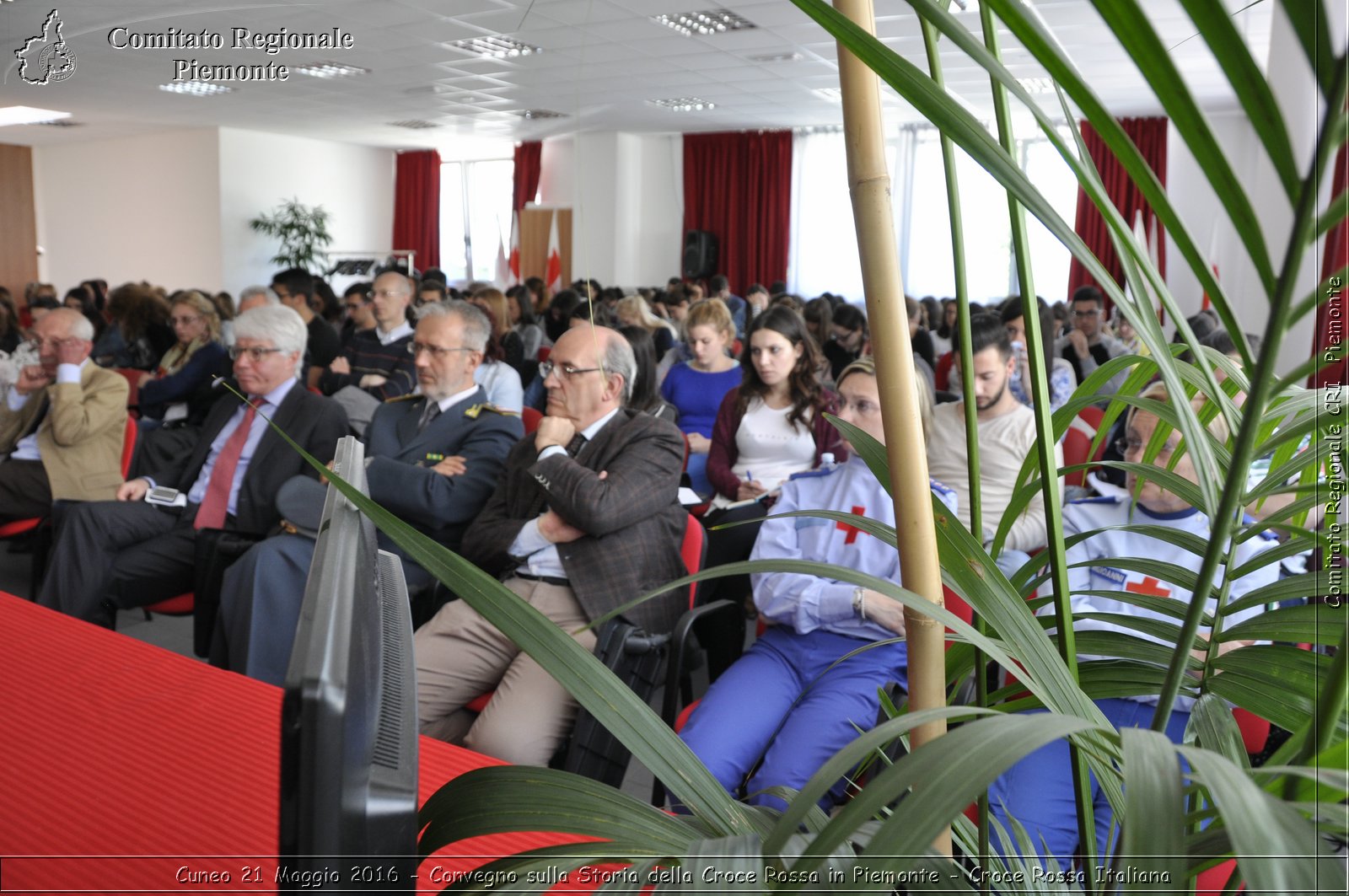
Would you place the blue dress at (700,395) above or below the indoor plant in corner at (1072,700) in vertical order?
below

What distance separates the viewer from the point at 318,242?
14930 mm

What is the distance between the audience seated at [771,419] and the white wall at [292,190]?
12256mm

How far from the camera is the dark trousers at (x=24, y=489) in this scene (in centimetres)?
364

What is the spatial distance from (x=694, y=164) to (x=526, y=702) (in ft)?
42.4

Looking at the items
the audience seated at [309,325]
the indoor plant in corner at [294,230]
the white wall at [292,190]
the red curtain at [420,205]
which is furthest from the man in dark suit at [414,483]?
the red curtain at [420,205]

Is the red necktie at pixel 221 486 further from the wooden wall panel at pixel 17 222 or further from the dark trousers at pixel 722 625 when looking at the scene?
the wooden wall panel at pixel 17 222

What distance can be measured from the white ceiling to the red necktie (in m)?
1.84

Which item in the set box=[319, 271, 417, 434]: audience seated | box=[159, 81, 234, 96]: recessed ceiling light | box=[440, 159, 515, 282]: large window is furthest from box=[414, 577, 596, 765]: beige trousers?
box=[440, 159, 515, 282]: large window

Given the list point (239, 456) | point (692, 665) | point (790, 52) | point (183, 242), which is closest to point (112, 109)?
point (183, 242)

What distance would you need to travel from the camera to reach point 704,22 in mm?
7836

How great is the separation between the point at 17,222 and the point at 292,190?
17.6 feet

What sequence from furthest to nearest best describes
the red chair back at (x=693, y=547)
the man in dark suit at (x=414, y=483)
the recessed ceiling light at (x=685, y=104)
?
1. the recessed ceiling light at (x=685, y=104)
2. the man in dark suit at (x=414, y=483)
3. the red chair back at (x=693, y=547)

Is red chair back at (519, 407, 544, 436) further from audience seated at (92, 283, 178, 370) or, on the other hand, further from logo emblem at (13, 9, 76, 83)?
audience seated at (92, 283, 178, 370)

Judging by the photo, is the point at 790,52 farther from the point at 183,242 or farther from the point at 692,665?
the point at 183,242
